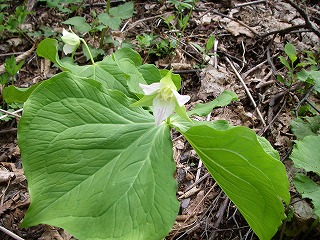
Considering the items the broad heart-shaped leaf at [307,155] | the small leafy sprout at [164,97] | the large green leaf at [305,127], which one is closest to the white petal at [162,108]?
the small leafy sprout at [164,97]

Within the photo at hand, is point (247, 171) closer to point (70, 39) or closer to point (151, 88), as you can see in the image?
point (151, 88)

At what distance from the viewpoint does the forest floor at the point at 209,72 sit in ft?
6.61

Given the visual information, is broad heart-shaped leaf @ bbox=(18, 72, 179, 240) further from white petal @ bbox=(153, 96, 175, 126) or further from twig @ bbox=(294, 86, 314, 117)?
twig @ bbox=(294, 86, 314, 117)

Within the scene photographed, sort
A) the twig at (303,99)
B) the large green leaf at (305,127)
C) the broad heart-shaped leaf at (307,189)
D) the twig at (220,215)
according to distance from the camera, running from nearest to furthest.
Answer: the broad heart-shaped leaf at (307,189)
the twig at (220,215)
the large green leaf at (305,127)
the twig at (303,99)

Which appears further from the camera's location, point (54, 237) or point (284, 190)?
point (54, 237)

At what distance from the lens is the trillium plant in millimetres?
1320

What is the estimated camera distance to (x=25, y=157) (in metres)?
1.46

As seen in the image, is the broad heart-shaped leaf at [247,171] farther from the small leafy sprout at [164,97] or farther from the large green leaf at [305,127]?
the large green leaf at [305,127]

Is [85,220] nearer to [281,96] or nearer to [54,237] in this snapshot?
[54,237]

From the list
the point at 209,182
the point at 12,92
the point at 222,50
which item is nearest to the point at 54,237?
the point at 12,92

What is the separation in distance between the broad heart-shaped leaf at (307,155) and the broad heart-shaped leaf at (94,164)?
28.1 inches

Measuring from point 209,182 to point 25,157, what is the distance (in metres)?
1.15

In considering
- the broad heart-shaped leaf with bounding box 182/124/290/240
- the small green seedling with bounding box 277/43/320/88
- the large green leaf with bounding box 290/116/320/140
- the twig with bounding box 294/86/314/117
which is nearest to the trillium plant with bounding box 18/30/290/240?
the broad heart-shaped leaf with bounding box 182/124/290/240

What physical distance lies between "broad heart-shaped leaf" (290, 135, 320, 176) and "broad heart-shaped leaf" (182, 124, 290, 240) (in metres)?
0.51
